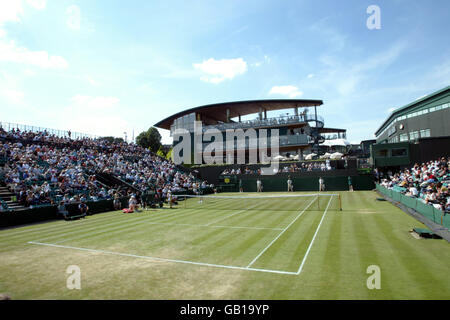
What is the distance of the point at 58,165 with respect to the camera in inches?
1098

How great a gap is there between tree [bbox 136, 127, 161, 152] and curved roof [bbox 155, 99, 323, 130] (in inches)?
799

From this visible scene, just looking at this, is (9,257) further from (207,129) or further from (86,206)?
(207,129)

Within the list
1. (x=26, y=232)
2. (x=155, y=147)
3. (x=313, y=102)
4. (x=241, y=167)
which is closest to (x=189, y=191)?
(x=241, y=167)

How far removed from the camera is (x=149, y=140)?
8300 centimetres

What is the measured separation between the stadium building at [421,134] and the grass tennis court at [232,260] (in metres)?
22.4

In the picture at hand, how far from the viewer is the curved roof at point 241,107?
52.6 metres

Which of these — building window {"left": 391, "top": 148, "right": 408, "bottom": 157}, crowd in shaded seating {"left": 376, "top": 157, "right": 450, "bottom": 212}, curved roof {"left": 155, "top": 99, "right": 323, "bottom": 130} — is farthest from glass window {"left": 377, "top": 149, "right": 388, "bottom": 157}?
curved roof {"left": 155, "top": 99, "right": 323, "bottom": 130}

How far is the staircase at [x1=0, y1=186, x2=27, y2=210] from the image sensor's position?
1991 centimetres

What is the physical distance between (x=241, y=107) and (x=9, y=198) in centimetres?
4395

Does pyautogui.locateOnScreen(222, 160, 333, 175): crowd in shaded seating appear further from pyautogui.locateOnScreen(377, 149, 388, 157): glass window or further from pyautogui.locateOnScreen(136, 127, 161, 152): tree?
pyautogui.locateOnScreen(136, 127, 161, 152): tree

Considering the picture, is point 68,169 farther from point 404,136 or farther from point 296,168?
point 404,136

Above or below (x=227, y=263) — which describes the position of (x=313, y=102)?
above
